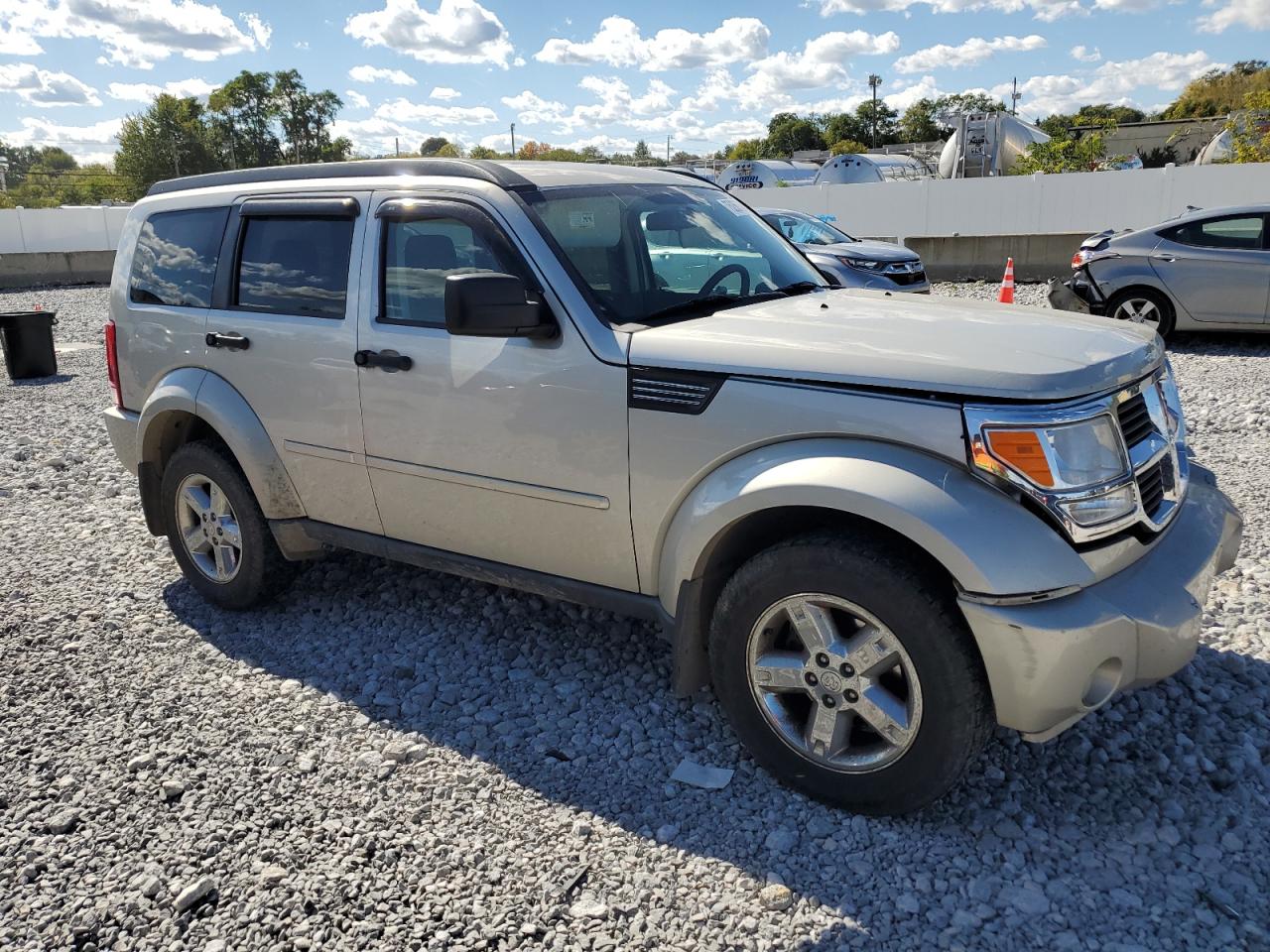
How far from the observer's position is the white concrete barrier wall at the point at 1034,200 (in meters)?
19.2

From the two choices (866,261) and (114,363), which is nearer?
(114,363)

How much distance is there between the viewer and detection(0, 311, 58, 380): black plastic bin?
1198 centimetres

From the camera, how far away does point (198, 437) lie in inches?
198

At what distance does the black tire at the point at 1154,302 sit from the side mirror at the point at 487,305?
9390mm

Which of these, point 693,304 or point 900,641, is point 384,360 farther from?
point 900,641

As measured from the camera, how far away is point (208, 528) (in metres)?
4.90

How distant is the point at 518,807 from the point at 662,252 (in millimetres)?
2112

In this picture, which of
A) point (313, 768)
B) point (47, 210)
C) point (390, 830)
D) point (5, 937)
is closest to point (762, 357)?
point (390, 830)

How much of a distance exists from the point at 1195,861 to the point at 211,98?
108724 mm

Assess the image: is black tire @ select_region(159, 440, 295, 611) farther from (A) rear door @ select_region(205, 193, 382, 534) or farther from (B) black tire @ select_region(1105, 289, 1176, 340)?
(B) black tire @ select_region(1105, 289, 1176, 340)

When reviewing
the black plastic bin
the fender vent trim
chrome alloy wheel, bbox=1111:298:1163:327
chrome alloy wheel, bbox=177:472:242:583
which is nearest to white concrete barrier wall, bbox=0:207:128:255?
the black plastic bin

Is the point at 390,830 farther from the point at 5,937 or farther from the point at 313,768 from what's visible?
the point at 5,937

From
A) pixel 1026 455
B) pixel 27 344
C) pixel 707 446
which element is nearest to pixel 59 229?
pixel 27 344

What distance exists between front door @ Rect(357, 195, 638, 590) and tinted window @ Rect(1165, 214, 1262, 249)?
9.55m
